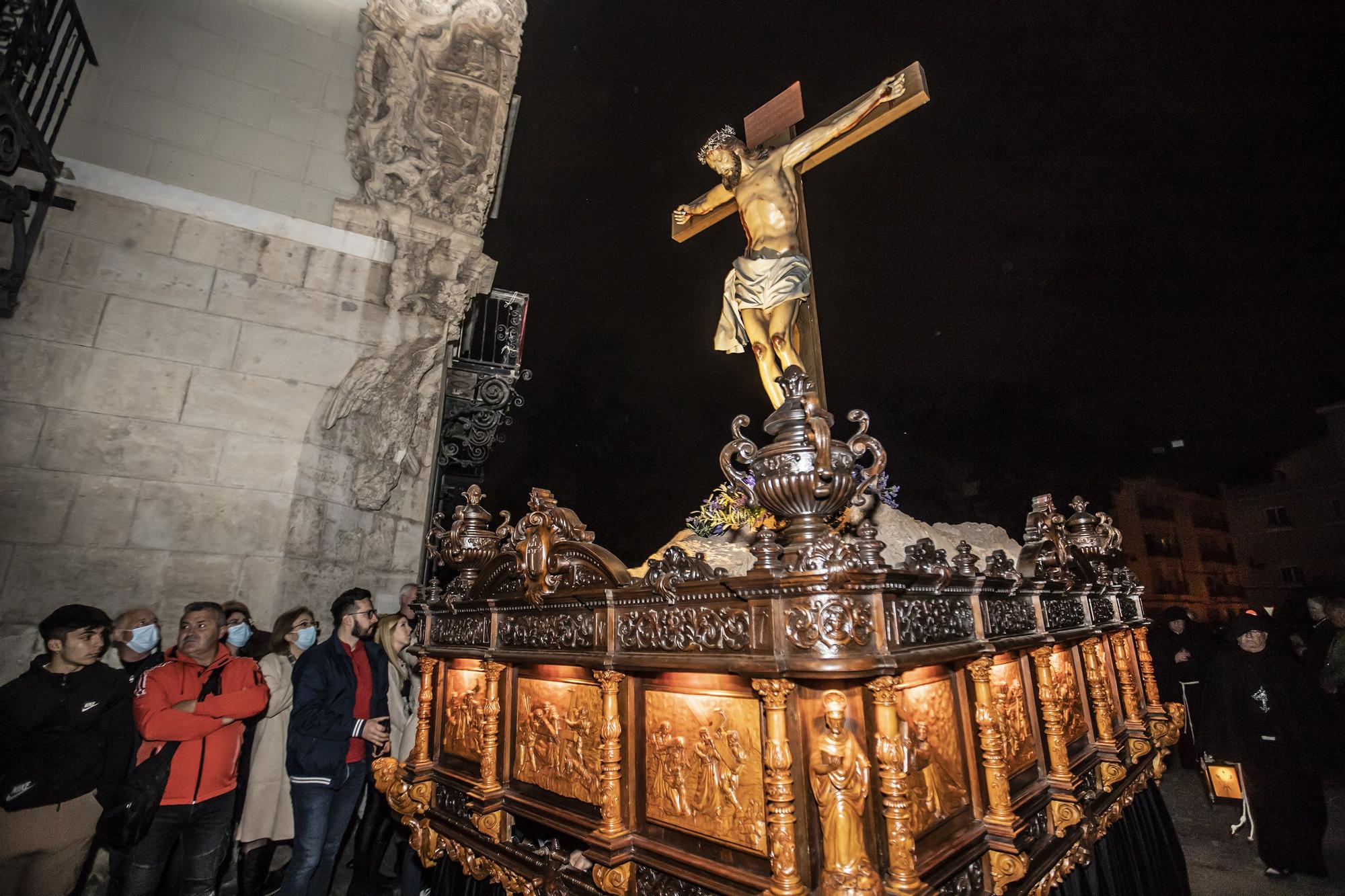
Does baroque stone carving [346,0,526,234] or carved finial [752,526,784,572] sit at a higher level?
baroque stone carving [346,0,526,234]

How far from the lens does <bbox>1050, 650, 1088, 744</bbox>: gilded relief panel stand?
3.48 m

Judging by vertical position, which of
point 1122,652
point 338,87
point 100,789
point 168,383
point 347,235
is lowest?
point 100,789

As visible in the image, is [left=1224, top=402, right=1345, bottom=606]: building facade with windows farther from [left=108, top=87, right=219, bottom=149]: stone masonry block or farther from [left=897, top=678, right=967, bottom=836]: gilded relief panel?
[left=108, top=87, right=219, bottom=149]: stone masonry block

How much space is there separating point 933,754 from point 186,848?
13.0 ft

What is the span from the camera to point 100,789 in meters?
3.09

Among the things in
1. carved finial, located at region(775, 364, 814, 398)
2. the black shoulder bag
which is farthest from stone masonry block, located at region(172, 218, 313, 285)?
carved finial, located at region(775, 364, 814, 398)

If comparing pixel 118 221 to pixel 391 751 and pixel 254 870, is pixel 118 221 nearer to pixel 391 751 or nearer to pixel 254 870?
pixel 391 751

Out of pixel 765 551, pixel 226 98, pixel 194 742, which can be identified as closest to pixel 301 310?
pixel 226 98

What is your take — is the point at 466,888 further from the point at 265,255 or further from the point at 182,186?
the point at 182,186

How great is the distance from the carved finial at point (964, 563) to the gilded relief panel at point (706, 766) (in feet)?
3.35

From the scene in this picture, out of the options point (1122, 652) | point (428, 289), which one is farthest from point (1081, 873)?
point (428, 289)

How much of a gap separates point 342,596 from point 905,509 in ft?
39.3

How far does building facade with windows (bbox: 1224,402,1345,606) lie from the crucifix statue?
15263 millimetres

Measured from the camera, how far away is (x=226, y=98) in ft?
18.3
